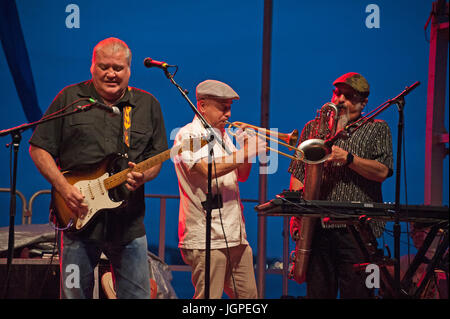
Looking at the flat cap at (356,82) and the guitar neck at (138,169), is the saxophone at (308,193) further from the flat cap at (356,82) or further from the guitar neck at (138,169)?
the guitar neck at (138,169)

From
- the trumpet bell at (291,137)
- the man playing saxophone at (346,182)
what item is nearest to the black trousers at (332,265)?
the man playing saxophone at (346,182)

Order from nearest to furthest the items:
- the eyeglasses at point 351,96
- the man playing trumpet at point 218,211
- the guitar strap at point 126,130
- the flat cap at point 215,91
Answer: the guitar strap at point 126,130 → the man playing trumpet at point 218,211 → the flat cap at point 215,91 → the eyeglasses at point 351,96

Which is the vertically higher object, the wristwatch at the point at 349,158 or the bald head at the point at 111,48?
the bald head at the point at 111,48

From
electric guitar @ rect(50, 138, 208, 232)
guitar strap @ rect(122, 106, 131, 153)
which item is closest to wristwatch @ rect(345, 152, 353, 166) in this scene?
electric guitar @ rect(50, 138, 208, 232)

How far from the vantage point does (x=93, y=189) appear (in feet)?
10.9

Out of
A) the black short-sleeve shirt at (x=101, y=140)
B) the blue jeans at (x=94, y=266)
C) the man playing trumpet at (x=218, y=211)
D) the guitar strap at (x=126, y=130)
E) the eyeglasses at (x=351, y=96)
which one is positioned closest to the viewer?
the blue jeans at (x=94, y=266)

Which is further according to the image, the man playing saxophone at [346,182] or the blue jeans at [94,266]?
the man playing saxophone at [346,182]

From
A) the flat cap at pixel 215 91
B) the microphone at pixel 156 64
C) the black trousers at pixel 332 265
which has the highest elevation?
the microphone at pixel 156 64

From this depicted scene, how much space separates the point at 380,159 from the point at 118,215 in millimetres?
1787

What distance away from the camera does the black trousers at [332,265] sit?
3600mm

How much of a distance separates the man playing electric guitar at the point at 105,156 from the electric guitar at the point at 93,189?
2 cm

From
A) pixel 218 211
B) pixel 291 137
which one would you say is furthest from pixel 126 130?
pixel 291 137

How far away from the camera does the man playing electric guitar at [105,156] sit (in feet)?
10.5

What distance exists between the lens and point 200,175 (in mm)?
3605
